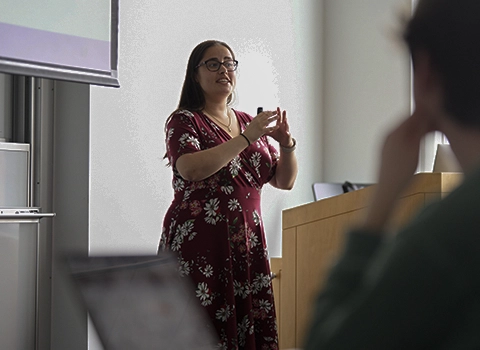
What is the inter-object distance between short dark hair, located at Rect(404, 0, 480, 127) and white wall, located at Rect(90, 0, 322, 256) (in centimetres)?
291

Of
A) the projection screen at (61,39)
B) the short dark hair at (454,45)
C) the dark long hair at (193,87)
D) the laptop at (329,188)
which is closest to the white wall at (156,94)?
the laptop at (329,188)

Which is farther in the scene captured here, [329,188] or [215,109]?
[329,188]

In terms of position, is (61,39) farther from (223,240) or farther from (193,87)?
(223,240)

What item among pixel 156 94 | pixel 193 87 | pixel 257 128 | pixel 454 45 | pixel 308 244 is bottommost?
pixel 308 244

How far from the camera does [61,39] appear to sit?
9.29 feet

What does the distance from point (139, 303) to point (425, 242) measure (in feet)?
0.79

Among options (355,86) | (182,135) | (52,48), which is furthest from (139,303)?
(355,86)

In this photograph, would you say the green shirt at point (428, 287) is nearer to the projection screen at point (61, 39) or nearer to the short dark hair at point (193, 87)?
the short dark hair at point (193, 87)

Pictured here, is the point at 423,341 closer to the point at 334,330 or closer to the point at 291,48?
the point at 334,330

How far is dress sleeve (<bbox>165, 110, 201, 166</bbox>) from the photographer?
2.46 m

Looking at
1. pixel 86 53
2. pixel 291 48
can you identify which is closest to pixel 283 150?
pixel 86 53

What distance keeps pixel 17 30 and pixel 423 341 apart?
101 inches

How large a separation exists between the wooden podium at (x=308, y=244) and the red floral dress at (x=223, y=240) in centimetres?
10

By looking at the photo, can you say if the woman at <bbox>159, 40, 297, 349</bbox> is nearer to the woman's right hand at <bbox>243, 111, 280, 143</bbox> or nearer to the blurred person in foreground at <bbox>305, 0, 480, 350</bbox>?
the woman's right hand at <bbox>243, 111, 280, 143</bbox>
